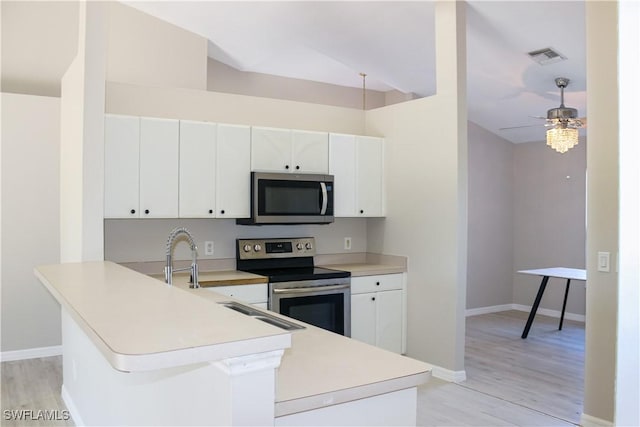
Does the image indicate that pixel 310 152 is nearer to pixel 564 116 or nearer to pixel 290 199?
pixel 290 199

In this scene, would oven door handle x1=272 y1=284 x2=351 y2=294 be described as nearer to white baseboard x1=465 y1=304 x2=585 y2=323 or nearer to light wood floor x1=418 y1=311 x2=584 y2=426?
light wood floor x1=418 y1=311 x2=584 y2=426

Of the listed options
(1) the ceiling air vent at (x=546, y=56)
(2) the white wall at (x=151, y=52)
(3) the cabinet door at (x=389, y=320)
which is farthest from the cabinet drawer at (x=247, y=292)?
(1) the ceiling air vent at (x=546, y=56)

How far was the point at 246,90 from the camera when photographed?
702cm

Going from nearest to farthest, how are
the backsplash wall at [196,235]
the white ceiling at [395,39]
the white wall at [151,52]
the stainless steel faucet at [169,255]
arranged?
the stainless steel faucet at [169,255] < the backsplash wall at [196,235] < the white ceiling at [395,39] < the white wall at [151,52]

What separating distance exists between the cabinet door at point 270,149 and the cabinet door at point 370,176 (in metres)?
0.70

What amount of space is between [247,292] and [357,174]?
1523mm

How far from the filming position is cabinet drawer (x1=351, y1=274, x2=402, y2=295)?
434 centimetres

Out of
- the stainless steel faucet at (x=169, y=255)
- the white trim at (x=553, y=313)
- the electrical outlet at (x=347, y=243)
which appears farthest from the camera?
the white trim at (x=553, y=313)

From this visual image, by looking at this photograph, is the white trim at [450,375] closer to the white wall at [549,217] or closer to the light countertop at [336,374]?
the light countertop at [336,374]

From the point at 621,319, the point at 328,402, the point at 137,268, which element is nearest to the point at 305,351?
the point at 328,402

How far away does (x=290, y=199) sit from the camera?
14.1 ft

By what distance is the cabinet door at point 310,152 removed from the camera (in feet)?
14.4

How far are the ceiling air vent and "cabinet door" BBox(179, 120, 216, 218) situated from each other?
279 cm

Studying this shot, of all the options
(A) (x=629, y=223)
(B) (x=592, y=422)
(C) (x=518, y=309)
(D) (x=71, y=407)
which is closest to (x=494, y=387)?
(B) (x=592, y=422)
